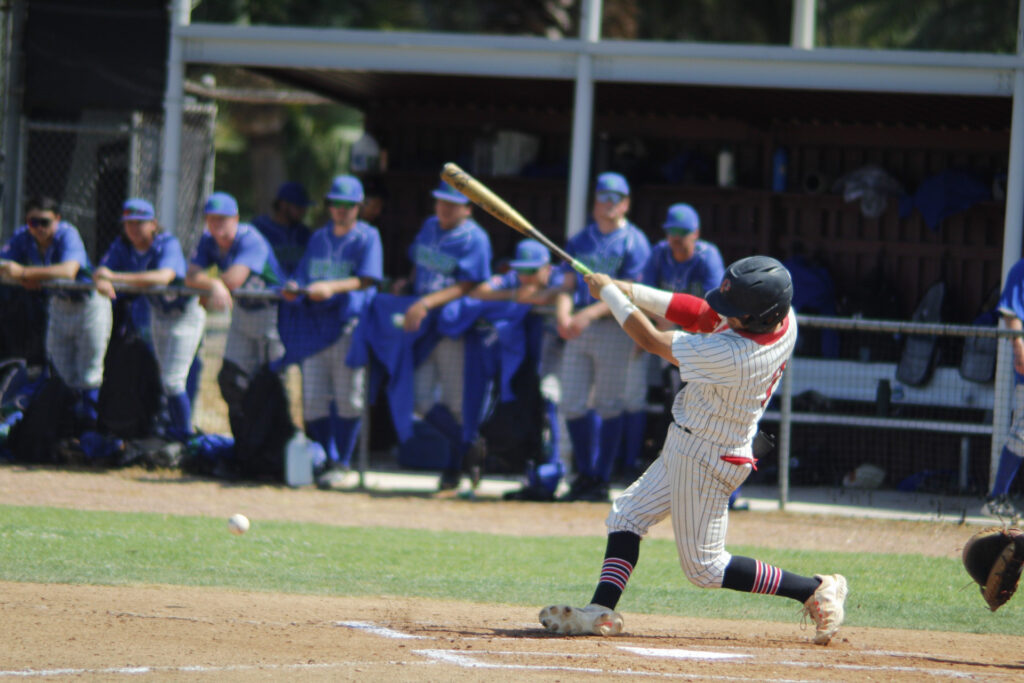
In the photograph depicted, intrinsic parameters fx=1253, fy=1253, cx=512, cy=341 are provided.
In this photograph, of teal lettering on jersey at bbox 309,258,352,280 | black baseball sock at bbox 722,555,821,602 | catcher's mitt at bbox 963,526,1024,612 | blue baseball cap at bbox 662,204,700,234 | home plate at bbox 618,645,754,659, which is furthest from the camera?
teal lettering on jersey at bbox 309,258,352,280

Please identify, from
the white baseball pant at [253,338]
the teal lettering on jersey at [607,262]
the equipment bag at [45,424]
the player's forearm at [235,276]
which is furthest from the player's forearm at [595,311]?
the equipment bag at [45,424]

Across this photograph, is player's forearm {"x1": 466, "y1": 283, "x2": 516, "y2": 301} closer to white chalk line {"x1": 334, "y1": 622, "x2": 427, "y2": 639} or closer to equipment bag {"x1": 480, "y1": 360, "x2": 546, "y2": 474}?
equipment bag {"x1": 480, "y1": 360, "x2": 546, "y2": 474}

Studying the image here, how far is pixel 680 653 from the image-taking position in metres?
5.20

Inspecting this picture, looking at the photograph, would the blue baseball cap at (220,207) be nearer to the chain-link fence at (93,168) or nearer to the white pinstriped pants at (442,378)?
the white pinstriped pants at (442,378)

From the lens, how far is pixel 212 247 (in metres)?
9.79

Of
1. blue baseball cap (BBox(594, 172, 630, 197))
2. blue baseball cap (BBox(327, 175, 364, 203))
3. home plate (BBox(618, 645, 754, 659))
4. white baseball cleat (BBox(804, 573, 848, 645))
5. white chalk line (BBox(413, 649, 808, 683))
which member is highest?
blue baseball cap (BBox(594, 172, 630, 197))

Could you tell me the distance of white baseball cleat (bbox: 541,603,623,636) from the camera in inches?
209

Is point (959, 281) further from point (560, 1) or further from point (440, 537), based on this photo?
point (560, 1)

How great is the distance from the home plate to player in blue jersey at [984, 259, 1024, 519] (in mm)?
3949

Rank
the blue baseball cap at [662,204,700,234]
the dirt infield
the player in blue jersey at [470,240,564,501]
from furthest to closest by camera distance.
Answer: the player in blue jersey at [470,240,564,501], the blue baseball cap at [662,204,700,234], the dirt infield

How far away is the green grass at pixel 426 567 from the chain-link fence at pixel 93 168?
15.3ft

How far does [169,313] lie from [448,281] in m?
2.22

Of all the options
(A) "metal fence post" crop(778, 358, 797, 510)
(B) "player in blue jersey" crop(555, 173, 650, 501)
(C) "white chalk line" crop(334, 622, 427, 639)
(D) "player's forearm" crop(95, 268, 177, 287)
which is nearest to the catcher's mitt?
(C) "white chalk line" crop(334, 622, 427, 639)

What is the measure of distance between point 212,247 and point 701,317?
5444 millimetres
